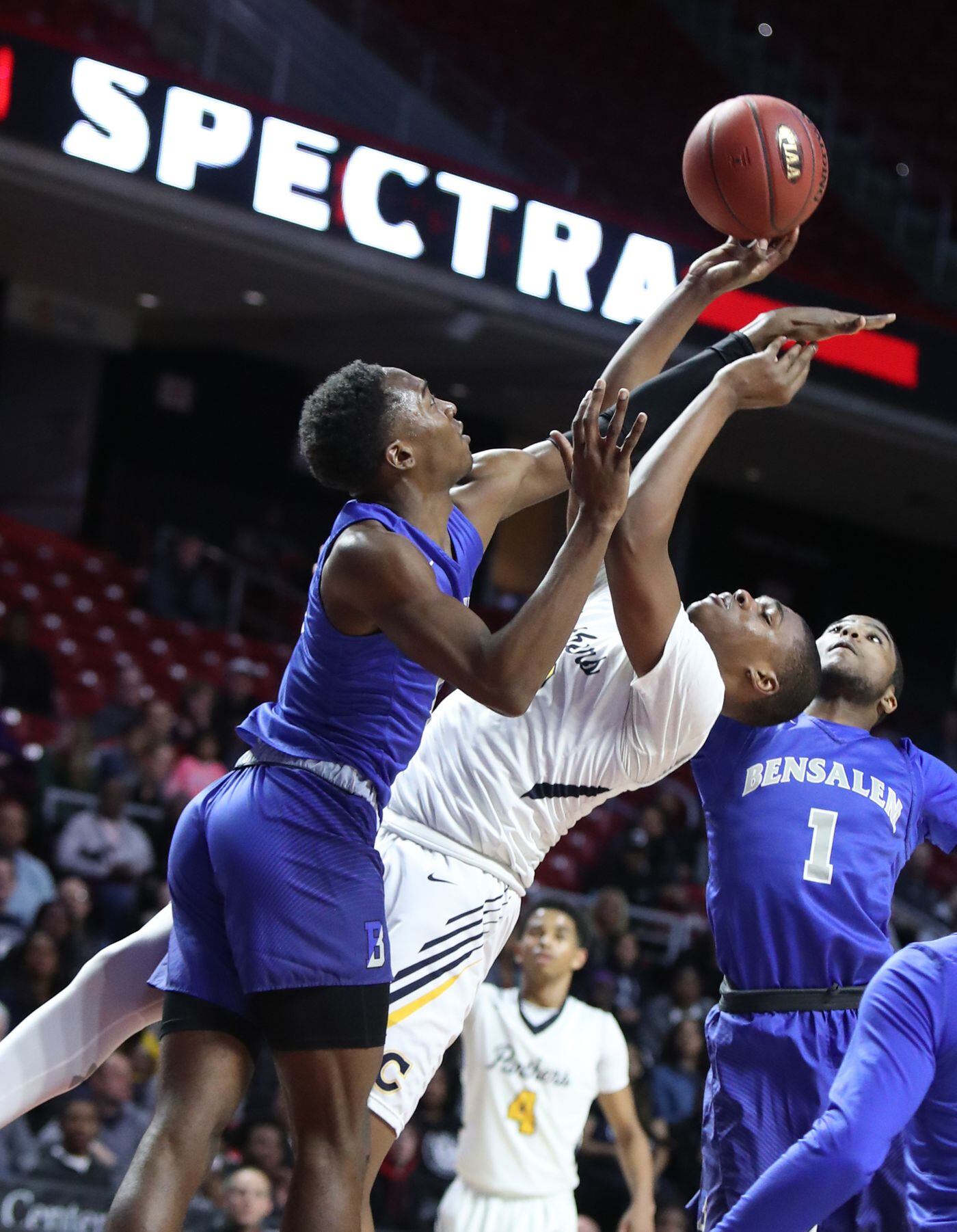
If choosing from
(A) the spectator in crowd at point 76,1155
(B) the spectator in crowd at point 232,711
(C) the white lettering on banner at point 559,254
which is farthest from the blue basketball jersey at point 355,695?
(C) the white lettering on banner at point 559,254

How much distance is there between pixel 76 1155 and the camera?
276 inches

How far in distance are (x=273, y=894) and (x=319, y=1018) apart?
22 cm

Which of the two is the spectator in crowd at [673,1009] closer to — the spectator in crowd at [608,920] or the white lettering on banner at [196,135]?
the spectator in crowd at [608,920]

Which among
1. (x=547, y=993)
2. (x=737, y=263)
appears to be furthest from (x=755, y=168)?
(x=547, y=993)

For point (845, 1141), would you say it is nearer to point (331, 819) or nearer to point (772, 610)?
point (331, 819)

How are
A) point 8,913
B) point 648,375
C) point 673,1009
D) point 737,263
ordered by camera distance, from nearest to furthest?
point 648,375
point 737,263
point 8,913
point 673,1009

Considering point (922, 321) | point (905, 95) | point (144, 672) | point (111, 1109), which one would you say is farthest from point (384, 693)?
point (905, 95)

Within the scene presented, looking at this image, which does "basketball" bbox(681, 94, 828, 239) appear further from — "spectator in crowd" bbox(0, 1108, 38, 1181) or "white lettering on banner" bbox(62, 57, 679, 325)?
"white lettering on banner" bbox(62, 57, 679, 325)

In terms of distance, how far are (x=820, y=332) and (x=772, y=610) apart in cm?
66

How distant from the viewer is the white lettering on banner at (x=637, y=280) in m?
11.9

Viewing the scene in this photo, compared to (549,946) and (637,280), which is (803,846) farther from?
(637,280)

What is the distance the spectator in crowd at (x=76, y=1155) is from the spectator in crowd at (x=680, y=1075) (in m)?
3.05

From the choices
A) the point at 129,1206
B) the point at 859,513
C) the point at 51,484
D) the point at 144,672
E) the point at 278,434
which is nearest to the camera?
the point at 129,1206

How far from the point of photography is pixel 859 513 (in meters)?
19.0
